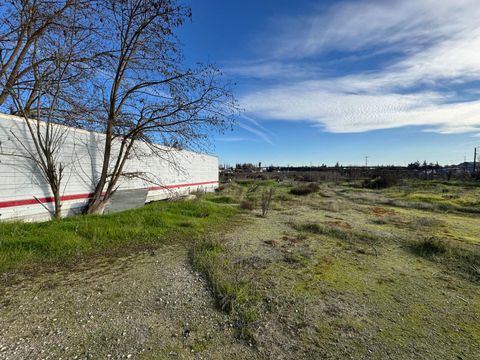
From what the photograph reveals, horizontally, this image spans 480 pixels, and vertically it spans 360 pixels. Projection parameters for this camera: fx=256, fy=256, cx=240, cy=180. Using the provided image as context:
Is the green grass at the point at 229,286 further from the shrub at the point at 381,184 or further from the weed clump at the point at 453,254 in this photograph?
the shrub at the point at 381,184

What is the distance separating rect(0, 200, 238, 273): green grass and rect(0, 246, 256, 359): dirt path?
78cm

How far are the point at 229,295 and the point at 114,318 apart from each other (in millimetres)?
1225

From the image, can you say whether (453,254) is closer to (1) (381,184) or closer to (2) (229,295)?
(2) (229,295)

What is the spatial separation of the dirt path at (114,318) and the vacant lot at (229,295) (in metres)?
0.01

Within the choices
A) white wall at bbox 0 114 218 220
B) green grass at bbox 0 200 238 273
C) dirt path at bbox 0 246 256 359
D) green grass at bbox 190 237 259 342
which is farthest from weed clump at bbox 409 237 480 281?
white wall at bbox 0 114 218 220

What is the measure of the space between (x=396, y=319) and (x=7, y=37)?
28.6 feet

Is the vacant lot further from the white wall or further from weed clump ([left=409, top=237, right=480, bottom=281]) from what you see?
the white wall

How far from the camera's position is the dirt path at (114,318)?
2121mm

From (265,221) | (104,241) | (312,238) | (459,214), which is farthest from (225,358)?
(459,214)

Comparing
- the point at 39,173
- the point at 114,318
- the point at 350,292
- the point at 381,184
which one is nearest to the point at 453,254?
the point at 350,292

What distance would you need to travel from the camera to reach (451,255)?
16.8 feet

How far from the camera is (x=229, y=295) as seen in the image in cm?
303

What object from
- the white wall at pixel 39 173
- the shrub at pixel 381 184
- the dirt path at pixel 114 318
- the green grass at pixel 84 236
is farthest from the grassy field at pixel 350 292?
the shrub at pixel 381 184

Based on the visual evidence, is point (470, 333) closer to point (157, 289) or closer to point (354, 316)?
point (354, 316)
